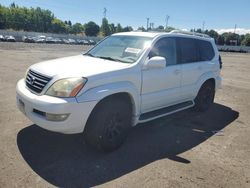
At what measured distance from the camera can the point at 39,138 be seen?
171 inches

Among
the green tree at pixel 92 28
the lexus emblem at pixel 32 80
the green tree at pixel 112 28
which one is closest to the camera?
the lexus emblem at pixel 32 80

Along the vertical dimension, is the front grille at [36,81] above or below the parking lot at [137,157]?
above

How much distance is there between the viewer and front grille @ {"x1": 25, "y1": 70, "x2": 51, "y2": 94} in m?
3.71

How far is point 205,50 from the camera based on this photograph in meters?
6.27

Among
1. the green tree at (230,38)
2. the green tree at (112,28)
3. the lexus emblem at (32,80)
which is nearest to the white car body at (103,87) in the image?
the lexus emblem at (32,80)

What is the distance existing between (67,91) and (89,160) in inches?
42.6

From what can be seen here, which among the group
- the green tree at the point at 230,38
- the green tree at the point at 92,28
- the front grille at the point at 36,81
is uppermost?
the green tree at the point at 92,28

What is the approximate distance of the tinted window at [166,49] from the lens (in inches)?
184

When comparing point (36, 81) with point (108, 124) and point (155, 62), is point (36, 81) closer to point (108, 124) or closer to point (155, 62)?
point (108, 124)

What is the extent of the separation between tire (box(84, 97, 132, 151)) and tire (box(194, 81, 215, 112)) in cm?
276

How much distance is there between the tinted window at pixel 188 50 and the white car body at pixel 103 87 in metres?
0.14

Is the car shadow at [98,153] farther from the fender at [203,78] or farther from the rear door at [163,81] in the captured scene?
the fender at [203,78]

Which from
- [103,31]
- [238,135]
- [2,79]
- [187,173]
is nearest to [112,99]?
[187,173]

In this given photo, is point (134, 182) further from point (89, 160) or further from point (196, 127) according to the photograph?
point (196, 127)
